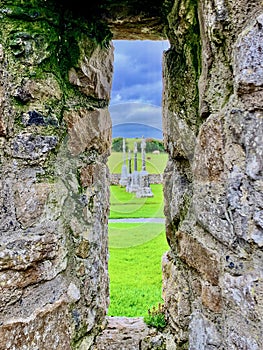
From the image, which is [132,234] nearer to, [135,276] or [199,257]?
[135,276]

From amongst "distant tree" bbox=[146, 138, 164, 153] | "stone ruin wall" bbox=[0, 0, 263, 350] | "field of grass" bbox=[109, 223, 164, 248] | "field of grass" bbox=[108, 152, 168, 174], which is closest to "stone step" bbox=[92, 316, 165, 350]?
"stone ruin wall" bbox=[0, 0, 263, 350]

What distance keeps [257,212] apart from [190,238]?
28 cm

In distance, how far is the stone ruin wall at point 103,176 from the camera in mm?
688

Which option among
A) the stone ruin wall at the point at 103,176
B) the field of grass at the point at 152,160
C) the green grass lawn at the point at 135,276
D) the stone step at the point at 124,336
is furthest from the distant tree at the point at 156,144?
the stone step at the point at 124,336

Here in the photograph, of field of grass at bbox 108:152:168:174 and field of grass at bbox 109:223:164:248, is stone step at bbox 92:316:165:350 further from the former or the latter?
field of grass at bbox 109:223:164:248

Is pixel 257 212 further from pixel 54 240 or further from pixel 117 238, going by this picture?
pixel 117 238

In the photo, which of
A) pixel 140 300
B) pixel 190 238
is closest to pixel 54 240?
pixel 190 238

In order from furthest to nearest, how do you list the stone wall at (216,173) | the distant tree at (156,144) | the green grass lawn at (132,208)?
Answer: 1. the green grass lawn at (132,208)
2. the distant tree at (156,144)
3. the stone wall at (216,173)

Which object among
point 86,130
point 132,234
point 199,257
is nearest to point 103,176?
point 86,130

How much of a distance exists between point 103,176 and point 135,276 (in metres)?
0.92

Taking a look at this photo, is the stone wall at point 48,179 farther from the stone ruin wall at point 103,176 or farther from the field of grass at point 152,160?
the field of grass at point 152,160

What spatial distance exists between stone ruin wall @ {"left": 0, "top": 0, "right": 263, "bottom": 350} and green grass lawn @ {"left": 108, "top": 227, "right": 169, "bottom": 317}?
1.08ft

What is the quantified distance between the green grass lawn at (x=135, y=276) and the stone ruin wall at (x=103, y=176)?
0.33 metres

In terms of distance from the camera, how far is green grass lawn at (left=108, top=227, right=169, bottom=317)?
4.78ft
